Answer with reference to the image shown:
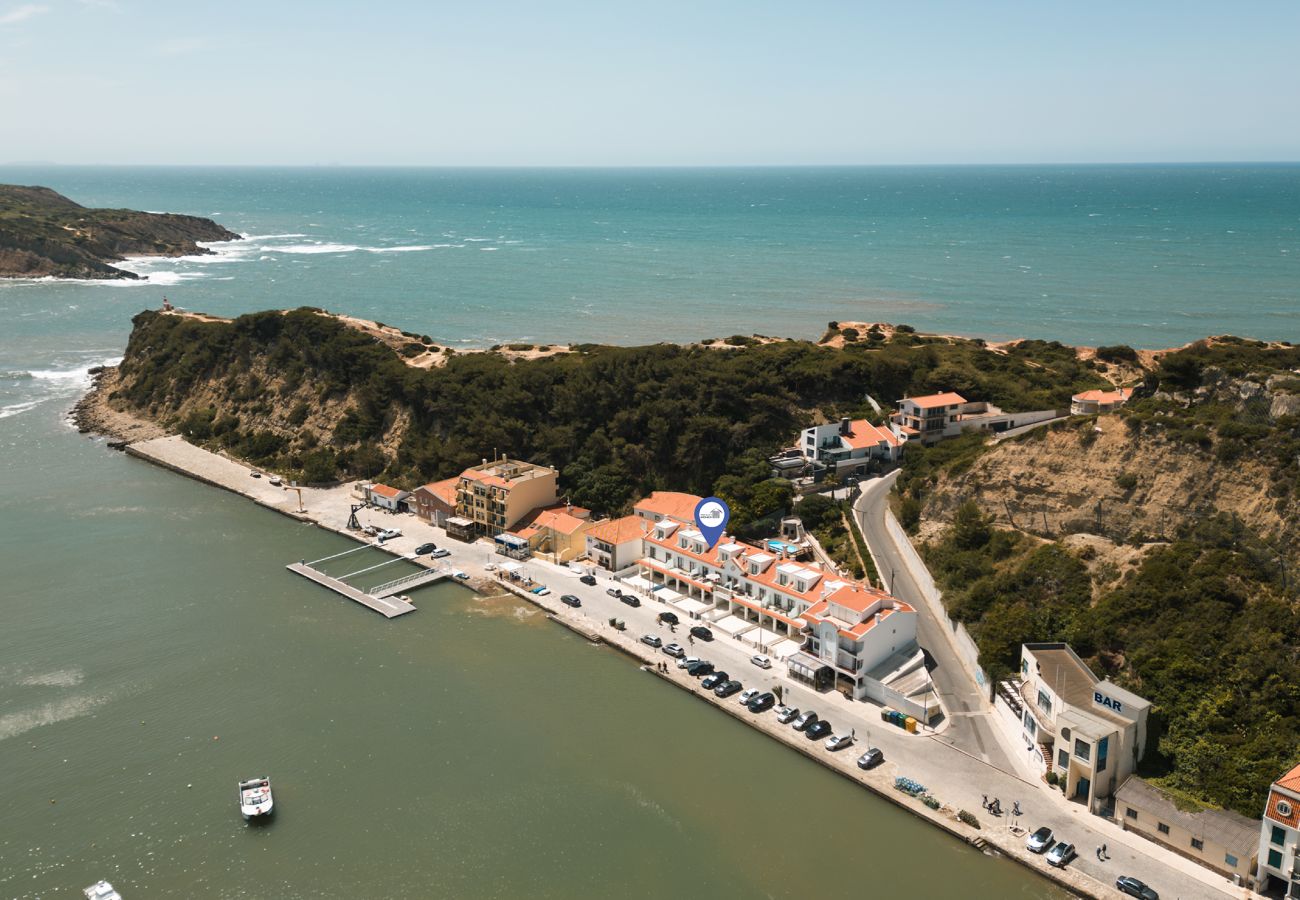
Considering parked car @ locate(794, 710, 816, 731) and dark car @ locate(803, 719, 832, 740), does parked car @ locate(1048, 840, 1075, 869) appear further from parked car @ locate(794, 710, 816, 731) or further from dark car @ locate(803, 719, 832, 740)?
parked car @ locate(794, 710, 816, 731)

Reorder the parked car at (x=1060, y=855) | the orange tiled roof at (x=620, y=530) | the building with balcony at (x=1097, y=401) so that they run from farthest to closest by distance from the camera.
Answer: the building with balcony at (x=1097, y=401)
the orange tiled roof at (x=620, y=530)
the parked car at (x=1060, y=855)

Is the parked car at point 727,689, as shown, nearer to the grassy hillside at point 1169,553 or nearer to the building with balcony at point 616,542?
the grassy hillside at point 1169,553

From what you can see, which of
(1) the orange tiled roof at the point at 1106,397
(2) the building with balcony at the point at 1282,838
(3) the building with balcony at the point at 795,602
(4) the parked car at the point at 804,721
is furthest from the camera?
(1) the orange tiled roof at the point at 1106,397

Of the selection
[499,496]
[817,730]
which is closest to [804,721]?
[817,730]

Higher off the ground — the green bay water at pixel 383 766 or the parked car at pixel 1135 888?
the parked car at pixel 1135 888

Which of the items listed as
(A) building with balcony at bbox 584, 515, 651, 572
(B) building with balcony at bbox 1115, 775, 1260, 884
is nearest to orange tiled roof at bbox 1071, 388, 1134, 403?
(A) building with balcony at bbox 584, 515, 651, 572

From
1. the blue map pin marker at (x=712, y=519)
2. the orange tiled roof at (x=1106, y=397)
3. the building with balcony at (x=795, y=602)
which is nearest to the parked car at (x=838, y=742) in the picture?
the building with balcony at (x=795, y=602)
